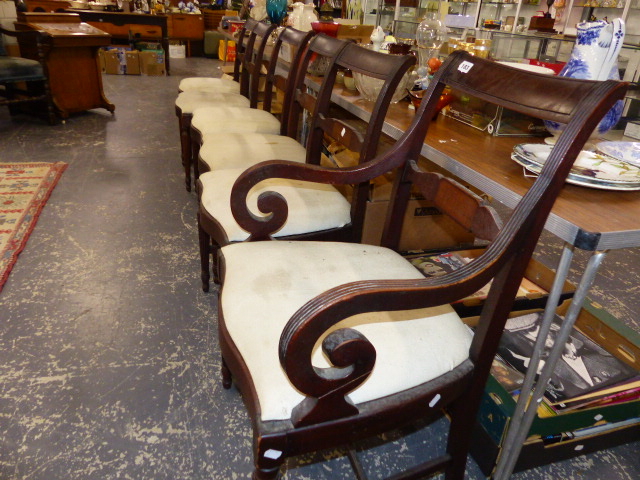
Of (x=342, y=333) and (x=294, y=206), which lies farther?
(x=294, y=206)

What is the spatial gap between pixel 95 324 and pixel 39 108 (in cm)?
319

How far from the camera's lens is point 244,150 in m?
1.77

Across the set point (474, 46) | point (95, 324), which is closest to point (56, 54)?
point (95, 324)

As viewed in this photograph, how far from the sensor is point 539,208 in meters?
0.69

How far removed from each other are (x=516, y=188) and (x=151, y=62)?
5987 millimetres

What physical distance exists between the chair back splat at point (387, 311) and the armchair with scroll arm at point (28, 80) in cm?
337

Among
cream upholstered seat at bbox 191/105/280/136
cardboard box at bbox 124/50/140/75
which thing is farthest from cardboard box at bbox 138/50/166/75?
cream upholstered seat at bbox 191/105/280/136

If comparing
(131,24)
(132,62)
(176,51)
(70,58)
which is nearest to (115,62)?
(132,62)

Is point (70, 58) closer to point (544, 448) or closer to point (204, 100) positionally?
point (204, 100)

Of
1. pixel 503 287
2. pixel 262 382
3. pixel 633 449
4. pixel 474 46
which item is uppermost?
pixel 474 46

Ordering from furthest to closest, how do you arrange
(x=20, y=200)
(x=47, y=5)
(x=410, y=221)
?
(x=47, y=5) < (x=20, y=200) < (x=410, y=221)

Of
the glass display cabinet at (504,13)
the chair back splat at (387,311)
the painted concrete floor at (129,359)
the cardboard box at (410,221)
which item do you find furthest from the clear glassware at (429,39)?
the glass display cabinet at (504,13)

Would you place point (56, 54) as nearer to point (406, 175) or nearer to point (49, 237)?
point (49, 237)

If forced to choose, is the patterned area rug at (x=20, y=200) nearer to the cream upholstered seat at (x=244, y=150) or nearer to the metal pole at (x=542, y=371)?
the cream upholstered seat at (x=244, y=150)
